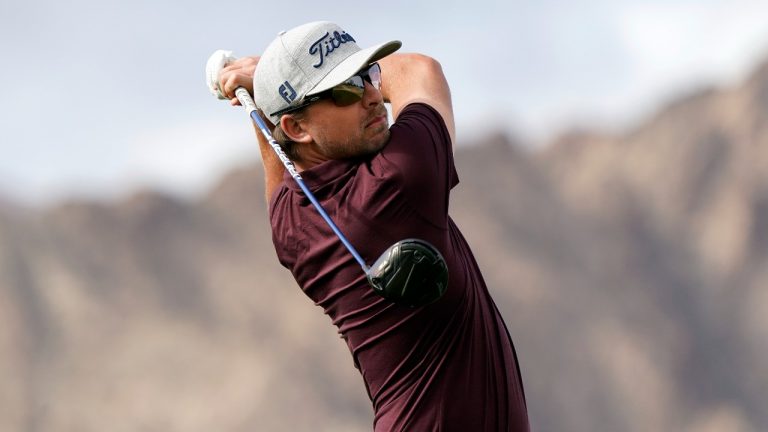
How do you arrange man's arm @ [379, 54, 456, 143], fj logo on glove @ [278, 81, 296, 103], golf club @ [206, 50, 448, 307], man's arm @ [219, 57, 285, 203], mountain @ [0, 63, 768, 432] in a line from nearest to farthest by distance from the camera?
golf club @ [206, 50, 448, 307], fj logo on glove @ [278, 81, 296, 103], man's arm @ [379, 54, 456, 143], man's arm @ [219, 57, 285, 203], mountain @ [0, 63, 768, 432]

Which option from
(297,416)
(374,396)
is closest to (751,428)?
(297,416)

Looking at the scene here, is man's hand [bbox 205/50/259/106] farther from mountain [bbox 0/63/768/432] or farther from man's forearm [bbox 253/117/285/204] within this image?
mountain [bbox 0/63/768/432]

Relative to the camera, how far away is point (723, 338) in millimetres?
24562

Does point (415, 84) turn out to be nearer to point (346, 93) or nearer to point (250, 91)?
point (346, 93)

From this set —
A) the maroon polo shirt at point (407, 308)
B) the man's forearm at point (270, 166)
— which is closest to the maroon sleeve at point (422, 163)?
the maroon polo shirt at point (407, 308)

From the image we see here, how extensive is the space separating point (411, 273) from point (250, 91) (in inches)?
37.7

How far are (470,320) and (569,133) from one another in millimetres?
23778

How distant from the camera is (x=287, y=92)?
10.9 ft

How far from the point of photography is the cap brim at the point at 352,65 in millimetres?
3229

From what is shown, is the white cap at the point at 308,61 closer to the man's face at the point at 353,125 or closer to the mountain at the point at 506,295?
the man's face at the point at 353,125

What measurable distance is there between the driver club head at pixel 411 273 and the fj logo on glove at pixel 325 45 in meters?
0.53

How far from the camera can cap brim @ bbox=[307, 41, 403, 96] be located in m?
3.23

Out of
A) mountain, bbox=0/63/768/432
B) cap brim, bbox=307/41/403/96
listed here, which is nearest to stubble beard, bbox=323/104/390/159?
cap brim, bbox=307/41/403/96

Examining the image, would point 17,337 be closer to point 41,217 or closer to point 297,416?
point 41,217
